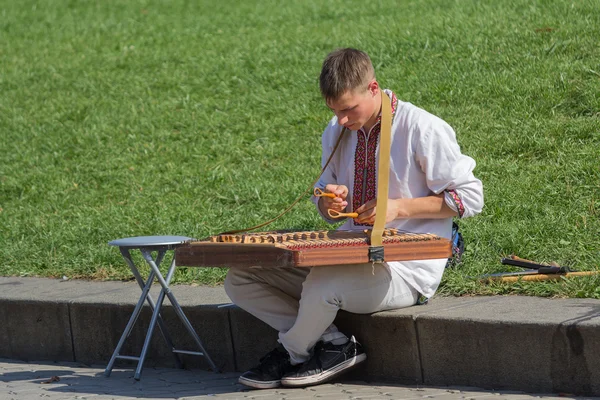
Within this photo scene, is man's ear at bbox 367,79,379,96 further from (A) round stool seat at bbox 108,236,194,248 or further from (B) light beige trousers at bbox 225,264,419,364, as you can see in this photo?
(A) round stool seat at bbox 108,236,194,248

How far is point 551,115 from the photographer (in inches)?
296

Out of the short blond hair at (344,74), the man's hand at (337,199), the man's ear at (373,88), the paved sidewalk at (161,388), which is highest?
the short blond hair at (344,74)

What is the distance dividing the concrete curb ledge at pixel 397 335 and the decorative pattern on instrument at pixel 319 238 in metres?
0.42

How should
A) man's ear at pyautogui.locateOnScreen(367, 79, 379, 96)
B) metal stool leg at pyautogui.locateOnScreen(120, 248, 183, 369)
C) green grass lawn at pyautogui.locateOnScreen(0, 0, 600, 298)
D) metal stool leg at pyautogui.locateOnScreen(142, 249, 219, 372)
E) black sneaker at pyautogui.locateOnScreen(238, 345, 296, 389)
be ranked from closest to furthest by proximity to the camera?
man's ear at pyautogui.locateOnScreen(367, 79, 379, 96) < black sneaker at pyautogui.locateOnScreen(238, 345, 296, 389) < metal stool leg at pyautogui.locateOnScreen(142, 249, 219, 372) < metal stool leg at pyautogui.locateOnScreen(120, 248, 183, 369) < green grass lawn at pyautogui.locateOnScreen(0, 0, 600, 298)

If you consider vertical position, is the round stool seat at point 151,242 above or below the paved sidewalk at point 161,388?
above

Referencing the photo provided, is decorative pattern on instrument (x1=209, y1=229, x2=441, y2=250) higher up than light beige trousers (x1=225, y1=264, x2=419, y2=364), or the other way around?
decorative pattern on instrument (x1=209, y1=229, x2=441, y2=250)

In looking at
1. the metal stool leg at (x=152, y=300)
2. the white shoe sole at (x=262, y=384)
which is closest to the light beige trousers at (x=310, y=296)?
the white shoe sole at (x=262, y=384)

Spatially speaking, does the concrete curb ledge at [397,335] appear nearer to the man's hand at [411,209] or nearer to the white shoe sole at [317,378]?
the white shoe sole at [317,378]

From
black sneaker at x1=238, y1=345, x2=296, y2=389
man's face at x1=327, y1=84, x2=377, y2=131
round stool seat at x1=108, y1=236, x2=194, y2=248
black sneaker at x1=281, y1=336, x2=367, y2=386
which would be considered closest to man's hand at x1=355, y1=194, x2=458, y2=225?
man's face at x1=327, y1=84, x2=377, y2=131

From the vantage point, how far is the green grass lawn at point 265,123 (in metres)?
6.41

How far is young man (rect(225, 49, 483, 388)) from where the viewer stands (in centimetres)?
441

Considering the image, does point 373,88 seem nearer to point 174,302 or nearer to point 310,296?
point 310,296

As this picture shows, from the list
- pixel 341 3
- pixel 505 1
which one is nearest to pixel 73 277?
pixel 505 1

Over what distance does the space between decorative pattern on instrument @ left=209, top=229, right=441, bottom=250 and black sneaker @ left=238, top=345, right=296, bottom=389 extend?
1.93ft
